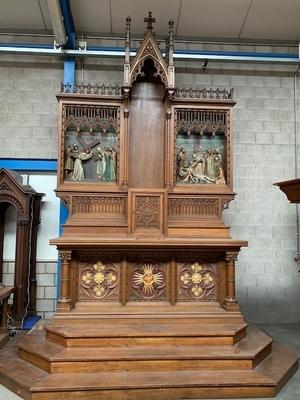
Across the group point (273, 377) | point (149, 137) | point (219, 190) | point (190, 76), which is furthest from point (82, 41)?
point (273, 377)

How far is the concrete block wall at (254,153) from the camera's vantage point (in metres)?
4.82

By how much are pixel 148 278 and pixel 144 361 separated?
85 centimetres

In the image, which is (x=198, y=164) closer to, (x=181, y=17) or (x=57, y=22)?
(x=181, y=17)

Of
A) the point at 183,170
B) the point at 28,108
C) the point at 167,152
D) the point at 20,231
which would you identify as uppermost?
the point at 28,108

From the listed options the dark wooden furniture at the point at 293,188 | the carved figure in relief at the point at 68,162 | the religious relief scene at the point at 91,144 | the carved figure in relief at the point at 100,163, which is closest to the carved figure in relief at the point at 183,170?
the religious relief scene at the point at 91,144

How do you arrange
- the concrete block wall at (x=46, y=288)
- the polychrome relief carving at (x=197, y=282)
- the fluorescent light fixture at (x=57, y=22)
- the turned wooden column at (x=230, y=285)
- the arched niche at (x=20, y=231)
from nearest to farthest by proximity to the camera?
the turned wooden column at (x=230, y=285), the polychrome relief carving at (x=197, y=282), the fluorescent light fixture at (x=57, y=22), the arched niche at (x=20, y=231), the concrete block wall at (x=46, y=288)

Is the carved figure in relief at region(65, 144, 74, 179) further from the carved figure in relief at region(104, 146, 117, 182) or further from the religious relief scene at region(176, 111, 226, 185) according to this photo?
the religious relief scene at region(176, 111, 226, 185)

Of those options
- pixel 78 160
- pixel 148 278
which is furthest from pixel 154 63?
pixel 148 278

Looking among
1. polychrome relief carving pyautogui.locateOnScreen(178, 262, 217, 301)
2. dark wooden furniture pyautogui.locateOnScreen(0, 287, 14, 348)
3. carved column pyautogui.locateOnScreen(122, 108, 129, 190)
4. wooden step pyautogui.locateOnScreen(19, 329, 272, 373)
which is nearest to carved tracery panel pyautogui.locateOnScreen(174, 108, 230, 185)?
carved column pyautogui.locateOnScreen(122, 108, 129, 190)

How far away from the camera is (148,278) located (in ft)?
11.6

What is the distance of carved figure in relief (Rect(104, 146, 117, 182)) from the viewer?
3.75 meters

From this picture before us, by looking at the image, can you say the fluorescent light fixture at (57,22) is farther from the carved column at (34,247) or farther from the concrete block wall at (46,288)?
the concrete block wall at (46,288)

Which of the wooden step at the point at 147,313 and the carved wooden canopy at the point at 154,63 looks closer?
the wooden step at the point at 147,313

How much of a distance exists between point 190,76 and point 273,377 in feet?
12.9
